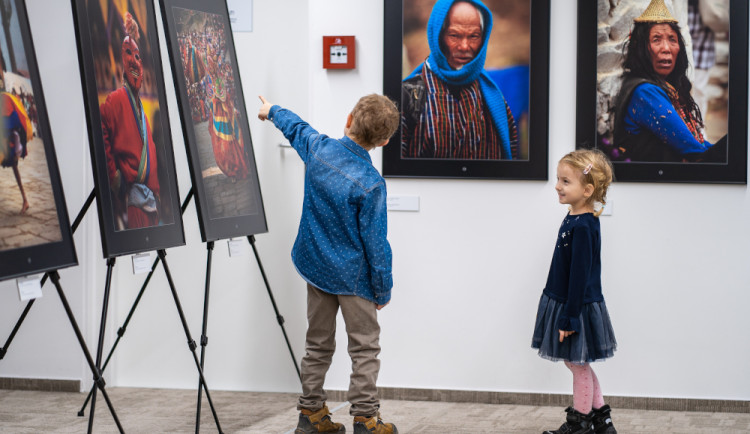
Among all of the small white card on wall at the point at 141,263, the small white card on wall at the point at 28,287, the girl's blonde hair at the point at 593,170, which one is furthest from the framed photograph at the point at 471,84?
the small white card on wall at the point at 28,287

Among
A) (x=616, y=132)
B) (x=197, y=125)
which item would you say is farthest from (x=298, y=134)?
(x=616, y=132)

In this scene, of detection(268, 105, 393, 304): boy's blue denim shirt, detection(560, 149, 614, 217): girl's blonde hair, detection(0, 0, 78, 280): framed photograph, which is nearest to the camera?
detection(0, 0, 78, 280): framed photograph

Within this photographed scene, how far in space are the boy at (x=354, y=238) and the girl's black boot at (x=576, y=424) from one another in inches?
27.4

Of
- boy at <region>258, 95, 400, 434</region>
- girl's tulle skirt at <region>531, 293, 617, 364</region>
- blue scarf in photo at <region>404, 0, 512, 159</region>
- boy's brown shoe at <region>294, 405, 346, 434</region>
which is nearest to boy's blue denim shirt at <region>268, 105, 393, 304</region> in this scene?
boy at <region>258, 95, 400, 434</region>

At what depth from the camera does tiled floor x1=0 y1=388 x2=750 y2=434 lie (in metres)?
3.30

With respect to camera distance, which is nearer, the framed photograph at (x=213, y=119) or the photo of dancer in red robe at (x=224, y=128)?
the framed photograph at (x=213, y=119)

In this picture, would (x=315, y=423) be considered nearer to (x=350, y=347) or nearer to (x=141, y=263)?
(x=350, y=347)

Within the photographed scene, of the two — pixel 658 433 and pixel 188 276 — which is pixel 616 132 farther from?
pixel 188 276

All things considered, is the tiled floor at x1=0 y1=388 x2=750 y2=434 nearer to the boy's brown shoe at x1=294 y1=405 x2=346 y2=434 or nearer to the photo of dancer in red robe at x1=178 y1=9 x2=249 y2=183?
the boy's brown shoe at x1=294 y1=405 x2=346 y2=434

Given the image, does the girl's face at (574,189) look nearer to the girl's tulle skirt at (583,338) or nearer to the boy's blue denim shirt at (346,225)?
the girl's tulle skirt at (583,338)

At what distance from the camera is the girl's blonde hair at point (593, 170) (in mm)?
3066

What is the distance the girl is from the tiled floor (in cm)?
32

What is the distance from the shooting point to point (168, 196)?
9.77 feet

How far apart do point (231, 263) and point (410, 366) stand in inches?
41.9
